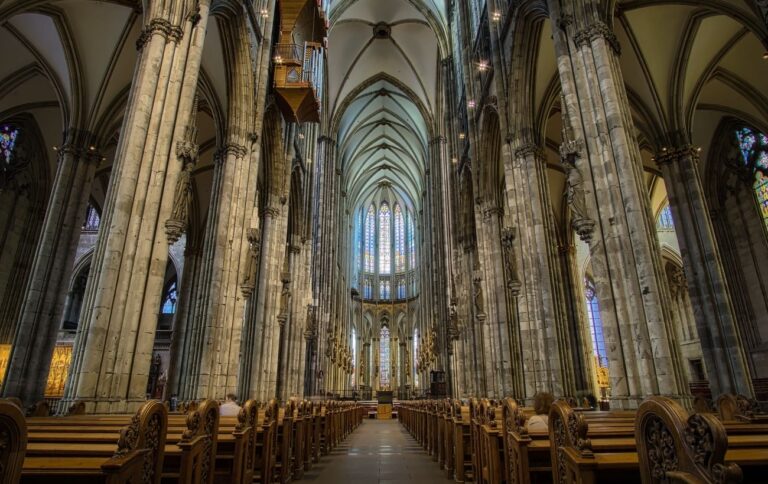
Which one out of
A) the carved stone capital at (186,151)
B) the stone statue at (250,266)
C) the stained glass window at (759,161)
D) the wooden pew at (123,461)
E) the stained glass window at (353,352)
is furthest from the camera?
the stained glass window at (353,352)

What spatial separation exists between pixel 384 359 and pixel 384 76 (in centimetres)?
2886

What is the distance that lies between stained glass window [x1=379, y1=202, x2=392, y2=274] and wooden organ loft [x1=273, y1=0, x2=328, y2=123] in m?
33.9

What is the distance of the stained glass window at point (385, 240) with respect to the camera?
4875 cm

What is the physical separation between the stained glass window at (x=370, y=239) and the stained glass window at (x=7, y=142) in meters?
35.1

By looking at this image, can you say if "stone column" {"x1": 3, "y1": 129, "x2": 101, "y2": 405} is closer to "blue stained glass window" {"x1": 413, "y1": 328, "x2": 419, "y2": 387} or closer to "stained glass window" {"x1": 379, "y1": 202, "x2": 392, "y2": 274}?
"blue stained glass window" {"x1": 413, "y1": 328, "x2": 419, "y2": 387}

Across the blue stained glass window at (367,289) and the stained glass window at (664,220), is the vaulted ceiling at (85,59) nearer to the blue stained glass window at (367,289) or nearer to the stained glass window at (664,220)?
the stained glass window at (664,220)

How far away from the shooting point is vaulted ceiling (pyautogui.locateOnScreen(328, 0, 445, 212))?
27703 millimetres

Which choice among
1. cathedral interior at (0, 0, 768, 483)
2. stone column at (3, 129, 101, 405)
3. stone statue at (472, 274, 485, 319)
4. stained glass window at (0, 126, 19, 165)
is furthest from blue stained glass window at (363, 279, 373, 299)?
stone column at (3, 129, 101, 405)

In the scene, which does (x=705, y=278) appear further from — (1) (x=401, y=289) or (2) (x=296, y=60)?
(1) (x=401, y=289)

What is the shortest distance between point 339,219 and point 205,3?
86.9ft

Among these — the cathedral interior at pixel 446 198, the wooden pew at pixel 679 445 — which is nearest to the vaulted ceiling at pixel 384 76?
the cathedral interior at pixel 446 198

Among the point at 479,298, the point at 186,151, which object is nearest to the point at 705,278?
the point at 479,298

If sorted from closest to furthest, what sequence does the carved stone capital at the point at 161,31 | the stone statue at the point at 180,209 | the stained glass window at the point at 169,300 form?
the stone statue at the point at 180,209, the carved stone capital at the point at 161,31, the stained glass window at the point at 169,300

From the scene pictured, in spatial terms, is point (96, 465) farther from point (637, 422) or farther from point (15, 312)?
point (15, 312)
